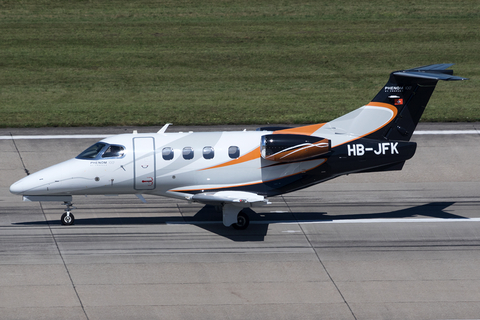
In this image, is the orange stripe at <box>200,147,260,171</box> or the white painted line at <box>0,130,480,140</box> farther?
the white painted line at <box>0,130,480,140</box>

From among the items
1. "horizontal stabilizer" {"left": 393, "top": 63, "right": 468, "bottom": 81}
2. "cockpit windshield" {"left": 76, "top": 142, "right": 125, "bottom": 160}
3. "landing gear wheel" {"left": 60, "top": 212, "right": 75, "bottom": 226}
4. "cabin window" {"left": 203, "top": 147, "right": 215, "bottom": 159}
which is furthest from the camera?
"landing gear wheel" {"left": 60, "top": 212, "right": 75, "bottom": 226}

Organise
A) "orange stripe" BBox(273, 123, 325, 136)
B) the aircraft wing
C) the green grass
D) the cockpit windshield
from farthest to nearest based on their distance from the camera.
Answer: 1. the green grass
2. "orange stripe" BBox(273, 123, 325, 136)
3. the cockpit windshield
4. the aircraft wing

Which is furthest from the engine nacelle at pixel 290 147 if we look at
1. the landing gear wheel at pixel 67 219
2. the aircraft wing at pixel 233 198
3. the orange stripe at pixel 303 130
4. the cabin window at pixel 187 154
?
the landing gear wheel at pixel 67 219

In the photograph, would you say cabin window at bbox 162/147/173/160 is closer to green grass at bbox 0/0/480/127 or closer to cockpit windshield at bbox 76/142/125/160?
cockpit windshield at bbox 76/142/125/160

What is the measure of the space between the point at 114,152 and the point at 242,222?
4665mm

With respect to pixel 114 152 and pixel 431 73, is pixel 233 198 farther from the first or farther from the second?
pixel 431 73

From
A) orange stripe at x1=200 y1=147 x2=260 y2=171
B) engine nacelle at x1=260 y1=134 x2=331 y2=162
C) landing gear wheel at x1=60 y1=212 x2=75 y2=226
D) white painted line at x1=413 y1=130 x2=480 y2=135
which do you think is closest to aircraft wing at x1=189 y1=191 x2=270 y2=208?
orange stripe at x1=200 y1=147 x2=260 y2=171

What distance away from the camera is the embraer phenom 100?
18.9 meters

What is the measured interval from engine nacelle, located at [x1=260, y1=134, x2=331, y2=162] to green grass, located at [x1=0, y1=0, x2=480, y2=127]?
11697 millimetres

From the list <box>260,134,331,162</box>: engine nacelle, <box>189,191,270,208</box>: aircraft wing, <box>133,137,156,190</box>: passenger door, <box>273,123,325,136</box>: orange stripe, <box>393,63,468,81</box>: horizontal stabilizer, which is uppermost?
<box>393,63,468,81</box>: horizontal stabilizer

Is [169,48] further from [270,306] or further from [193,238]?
[270,306]

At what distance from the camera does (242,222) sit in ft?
63.7

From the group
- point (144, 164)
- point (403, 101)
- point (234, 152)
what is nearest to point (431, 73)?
point (403, 101)

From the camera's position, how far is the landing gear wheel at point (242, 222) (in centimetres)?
1938
